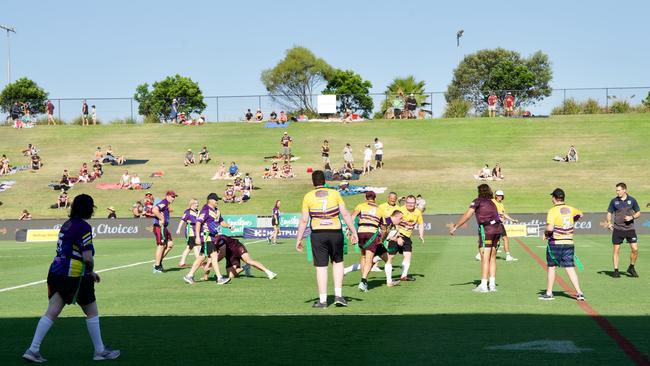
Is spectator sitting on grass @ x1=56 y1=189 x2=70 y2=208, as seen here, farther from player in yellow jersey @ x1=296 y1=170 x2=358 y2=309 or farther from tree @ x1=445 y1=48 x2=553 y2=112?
tree @ x1=445 y1=48 x2=553 y2=112

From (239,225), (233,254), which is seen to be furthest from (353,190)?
(233,254)

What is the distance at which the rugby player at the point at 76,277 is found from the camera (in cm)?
891

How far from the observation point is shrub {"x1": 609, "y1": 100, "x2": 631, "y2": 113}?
2879 inches

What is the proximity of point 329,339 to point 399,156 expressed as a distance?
50585 millimetres

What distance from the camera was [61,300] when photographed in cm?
891

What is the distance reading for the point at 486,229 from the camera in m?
15.5

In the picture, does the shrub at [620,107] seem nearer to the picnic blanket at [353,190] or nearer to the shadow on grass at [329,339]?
the picnic blanket at [353,190]

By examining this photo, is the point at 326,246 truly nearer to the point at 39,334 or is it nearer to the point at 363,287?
the point at 363,287

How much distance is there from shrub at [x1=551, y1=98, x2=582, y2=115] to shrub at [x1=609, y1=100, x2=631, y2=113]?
2.84 m

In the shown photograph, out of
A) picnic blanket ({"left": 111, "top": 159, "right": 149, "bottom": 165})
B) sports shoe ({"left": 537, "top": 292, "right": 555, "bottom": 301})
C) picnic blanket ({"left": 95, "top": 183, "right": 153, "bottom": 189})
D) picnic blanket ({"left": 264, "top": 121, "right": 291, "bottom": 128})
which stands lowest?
sports shoe ({"left": 537, "top": 292, "right": 555, "bottom": 301})

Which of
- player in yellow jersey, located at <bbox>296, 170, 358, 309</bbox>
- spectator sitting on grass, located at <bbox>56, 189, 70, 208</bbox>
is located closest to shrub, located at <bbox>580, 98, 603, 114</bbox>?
spectator sitting on grass, located at <bbox>56, 189, 70, 208</bbox>

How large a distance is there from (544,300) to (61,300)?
8.27 metres

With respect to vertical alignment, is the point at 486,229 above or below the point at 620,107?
below

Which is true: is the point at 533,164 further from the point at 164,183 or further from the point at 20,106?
the point at 20,106
